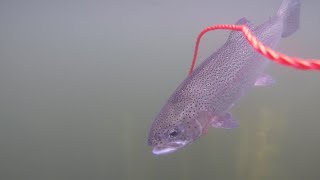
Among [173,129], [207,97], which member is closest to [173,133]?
[173,129]

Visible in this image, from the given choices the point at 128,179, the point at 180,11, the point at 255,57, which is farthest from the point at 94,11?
the point at 255,57

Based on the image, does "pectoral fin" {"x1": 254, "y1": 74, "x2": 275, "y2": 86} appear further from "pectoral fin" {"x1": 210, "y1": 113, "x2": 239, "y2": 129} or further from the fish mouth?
the fish mouth

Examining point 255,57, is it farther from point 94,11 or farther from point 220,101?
point 94,11

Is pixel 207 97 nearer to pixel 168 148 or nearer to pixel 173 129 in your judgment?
pixel 173 129

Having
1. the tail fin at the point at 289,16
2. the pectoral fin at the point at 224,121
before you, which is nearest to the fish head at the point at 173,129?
the pectoral fin at the point at 224,121

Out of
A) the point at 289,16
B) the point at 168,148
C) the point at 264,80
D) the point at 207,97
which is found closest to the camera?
the point at 168,148

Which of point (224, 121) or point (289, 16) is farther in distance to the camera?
point (289, 16)

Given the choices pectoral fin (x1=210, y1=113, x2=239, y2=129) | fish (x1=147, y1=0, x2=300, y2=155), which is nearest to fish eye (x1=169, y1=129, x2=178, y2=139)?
fish (x1=147, y1=0, x2=300, y2=155)
